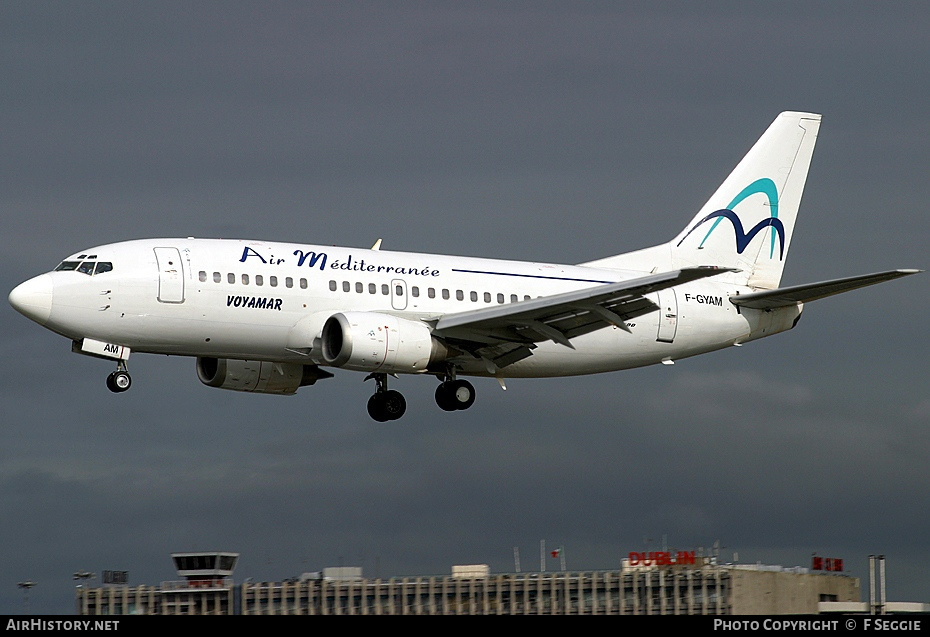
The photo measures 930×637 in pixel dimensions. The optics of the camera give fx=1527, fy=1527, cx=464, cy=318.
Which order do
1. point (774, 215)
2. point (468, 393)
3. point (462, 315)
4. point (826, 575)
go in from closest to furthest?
point (462, 315)
point (468, 393)
point (774, 215)
point (826, 575)

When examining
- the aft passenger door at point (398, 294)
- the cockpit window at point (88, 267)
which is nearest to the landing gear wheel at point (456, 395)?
the aft passenger door at point (398, 294)

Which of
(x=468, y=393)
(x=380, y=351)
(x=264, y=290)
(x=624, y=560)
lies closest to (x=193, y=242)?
(x=264, y=290)

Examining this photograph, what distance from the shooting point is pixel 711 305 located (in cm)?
5409

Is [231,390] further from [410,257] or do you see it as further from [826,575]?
[826,575]

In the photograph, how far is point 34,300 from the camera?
45.2 metres

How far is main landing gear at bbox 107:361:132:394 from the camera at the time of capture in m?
46.7

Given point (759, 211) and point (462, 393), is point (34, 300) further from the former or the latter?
point (759, 211)

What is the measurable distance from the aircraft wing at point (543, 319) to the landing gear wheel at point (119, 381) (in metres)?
9.73

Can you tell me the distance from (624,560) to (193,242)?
54421mm

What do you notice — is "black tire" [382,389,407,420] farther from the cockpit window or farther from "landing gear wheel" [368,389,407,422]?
the cockpit window

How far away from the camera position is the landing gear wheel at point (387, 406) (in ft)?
171

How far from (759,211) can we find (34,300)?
2770 cm

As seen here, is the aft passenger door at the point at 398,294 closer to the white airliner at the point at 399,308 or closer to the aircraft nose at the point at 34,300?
the white airliner at the point at 399,308

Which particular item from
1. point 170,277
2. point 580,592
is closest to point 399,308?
point 170,277
